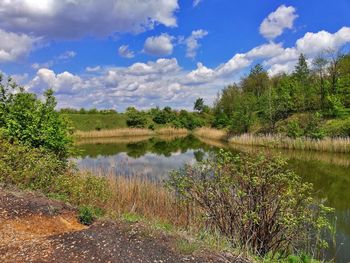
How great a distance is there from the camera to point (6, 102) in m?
11.6

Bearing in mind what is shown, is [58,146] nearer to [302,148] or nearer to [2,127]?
[2,127]

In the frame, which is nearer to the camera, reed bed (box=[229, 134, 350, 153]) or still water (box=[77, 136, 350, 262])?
still water (box=[77, 136, 350, 262])

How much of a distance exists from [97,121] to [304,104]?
30601 mm

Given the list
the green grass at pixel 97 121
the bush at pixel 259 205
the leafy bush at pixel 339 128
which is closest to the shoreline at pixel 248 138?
the bush at pixel 259 205

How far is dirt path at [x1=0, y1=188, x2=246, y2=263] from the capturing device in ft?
14.9

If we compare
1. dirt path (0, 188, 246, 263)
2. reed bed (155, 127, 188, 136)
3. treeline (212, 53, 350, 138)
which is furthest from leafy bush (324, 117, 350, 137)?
reed bed (155, 127, 188, 136)

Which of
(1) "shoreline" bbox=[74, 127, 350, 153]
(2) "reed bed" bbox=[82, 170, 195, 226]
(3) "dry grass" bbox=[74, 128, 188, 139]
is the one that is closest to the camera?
(2) "reed bed" bbox=[82, 170, 195, 226]

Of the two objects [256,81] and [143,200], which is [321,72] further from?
[143,200]

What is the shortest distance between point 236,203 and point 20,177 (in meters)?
4.99

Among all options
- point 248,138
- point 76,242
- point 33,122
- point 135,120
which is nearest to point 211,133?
point 135,120

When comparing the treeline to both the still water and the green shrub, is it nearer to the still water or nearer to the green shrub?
the still water

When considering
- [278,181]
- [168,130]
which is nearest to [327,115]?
[168,130]

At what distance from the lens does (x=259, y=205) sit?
5832 millimetres

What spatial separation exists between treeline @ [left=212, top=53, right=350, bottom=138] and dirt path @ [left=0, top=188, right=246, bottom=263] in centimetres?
2978
